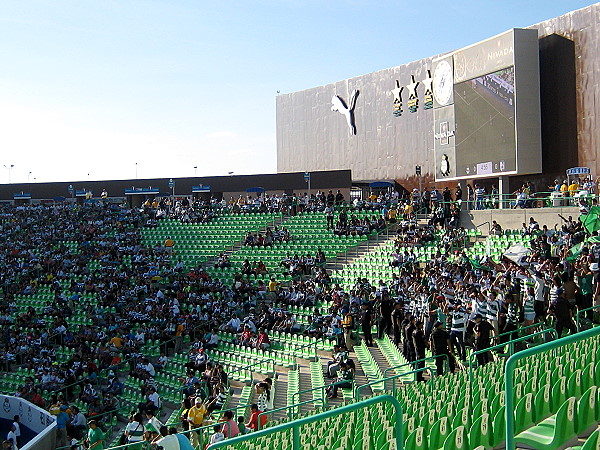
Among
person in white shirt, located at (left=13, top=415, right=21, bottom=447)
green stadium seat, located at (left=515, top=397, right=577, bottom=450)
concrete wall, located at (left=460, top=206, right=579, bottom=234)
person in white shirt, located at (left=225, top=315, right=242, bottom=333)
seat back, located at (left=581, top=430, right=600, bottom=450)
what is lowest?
person in white shirt, located at (left=13, top=415, right=21, bottom=447)

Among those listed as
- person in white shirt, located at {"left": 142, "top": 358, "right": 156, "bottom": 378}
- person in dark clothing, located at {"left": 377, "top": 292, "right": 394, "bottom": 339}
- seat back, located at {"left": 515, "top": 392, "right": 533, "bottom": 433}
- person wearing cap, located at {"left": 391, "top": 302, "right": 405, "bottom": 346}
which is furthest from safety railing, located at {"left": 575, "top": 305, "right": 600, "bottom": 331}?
person in white shirt, located at {"left": 142, "top": 358, "right": 156, "bottom": 378}

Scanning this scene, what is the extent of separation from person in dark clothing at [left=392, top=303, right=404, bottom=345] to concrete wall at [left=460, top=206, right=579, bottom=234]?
27.4ft

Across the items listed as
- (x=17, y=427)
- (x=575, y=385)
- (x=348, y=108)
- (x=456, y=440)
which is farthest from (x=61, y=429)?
Result: (x=348, y=108)

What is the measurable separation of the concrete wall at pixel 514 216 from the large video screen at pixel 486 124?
2.59m

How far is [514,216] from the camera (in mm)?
25281

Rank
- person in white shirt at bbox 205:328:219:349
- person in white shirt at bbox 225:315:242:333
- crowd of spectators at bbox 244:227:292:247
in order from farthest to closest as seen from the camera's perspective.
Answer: crowd of spectators at bbox 244:227:292:247
person in white shirt at bbox 225:315:242:333
person in white shirt at bbox 205:328:219:349

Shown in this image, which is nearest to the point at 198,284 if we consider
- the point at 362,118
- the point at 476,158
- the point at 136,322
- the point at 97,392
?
the point at 136,322

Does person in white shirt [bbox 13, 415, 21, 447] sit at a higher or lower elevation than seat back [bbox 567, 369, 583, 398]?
lower

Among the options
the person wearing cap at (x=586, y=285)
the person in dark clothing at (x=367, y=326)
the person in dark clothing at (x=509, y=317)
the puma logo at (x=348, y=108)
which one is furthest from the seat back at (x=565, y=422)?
the puma logo at (x=348, y=108)

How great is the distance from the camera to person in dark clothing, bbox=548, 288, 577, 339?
12797 millimetres

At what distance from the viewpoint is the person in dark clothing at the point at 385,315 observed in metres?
18.4

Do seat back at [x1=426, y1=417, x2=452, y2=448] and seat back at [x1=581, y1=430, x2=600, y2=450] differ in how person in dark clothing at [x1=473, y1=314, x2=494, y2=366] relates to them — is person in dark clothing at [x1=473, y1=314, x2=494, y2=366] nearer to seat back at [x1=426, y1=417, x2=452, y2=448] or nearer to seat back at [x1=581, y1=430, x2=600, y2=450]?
seat back at [x1=426, y1=417, x2=452, y2=448]

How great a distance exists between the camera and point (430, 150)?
→ 38.6 meters

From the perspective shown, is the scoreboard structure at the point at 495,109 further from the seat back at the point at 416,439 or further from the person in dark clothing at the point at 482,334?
the seat back at the point at 416,439
